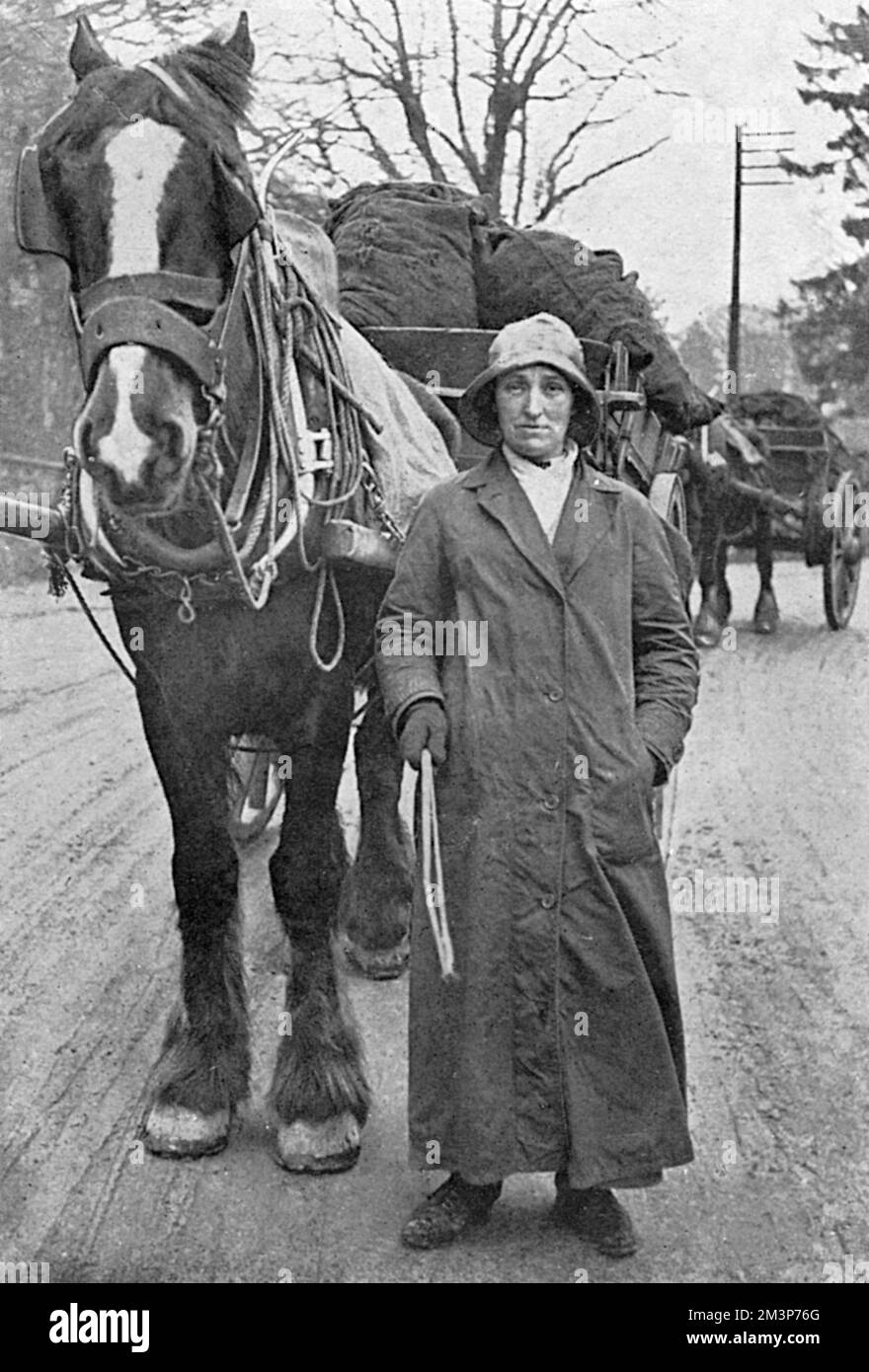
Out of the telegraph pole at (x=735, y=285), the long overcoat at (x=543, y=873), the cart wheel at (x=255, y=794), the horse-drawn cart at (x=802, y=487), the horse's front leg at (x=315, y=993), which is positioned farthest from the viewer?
the telegraph pole at (x=735, y=285)

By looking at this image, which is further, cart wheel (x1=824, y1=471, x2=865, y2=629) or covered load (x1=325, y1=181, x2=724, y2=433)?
cart wheel (x1=824, y1=471, x2=865, y2=629)

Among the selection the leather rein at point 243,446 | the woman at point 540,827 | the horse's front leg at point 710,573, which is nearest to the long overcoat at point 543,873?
the woman at point 540,827

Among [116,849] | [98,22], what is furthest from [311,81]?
[116,849]

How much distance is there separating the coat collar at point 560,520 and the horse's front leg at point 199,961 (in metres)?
0.86

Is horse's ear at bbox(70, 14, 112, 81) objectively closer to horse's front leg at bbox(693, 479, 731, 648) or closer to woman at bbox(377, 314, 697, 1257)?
woman at bbox(377, 314, 697, 1257)

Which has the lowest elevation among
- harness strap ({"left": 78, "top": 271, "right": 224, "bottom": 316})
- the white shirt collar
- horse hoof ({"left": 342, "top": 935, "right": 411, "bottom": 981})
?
horse hoof ({"left": 342, "top": 935, "right": 411, "bottom": 981})

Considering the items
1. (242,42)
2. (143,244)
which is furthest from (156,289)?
(242,42)

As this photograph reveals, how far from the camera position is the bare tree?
21.6 ft

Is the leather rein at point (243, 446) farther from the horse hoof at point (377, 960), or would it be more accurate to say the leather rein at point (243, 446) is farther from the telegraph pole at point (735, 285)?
the telegraph pole at point (735, 285)

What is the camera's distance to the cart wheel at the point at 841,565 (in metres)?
12.3

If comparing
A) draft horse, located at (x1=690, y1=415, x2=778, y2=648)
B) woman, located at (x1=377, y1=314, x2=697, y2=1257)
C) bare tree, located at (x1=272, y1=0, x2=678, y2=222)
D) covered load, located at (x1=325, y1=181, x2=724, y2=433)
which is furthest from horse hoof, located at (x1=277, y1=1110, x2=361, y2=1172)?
draft horse, located at (x1=690, y1=415, x2=778, y2=648)

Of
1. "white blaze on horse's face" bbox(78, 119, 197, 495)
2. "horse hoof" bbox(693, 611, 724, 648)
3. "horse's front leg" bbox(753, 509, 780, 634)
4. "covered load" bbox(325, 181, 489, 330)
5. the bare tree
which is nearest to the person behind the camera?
"white blaze on horse's face" bbox(78, 119, 197, 495)

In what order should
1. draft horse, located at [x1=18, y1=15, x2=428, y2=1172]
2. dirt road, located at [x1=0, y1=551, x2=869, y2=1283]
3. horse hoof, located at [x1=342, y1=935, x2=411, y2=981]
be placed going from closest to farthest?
draft horse, located at [x1=18, y1=15, x2=428, y2=1172]
dirt road, located at [x1=0, y1=551, x2=869, y2=1283]
horse hoof, located at [x1=342, y1=935, x2=411, y2=981]

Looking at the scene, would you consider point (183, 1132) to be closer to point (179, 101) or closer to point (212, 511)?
point (212, 511)
